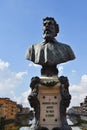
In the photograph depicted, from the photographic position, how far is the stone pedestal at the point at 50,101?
62.5 feet

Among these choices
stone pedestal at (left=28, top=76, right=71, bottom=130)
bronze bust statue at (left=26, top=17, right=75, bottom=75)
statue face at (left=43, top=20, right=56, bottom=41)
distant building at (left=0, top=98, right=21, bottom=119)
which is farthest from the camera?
distant building at (left=0, top=98, right=21, bottom=119)

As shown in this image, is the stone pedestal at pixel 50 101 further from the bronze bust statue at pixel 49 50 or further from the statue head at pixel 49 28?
the statue head at pixel 49 28

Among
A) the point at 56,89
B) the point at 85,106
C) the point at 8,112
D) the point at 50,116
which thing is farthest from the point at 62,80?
the point at 85,106

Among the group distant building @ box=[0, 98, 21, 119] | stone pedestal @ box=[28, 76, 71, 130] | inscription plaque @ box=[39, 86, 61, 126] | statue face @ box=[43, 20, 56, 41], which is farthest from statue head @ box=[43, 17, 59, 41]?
distant building @ box=[0, 98, 21, 119]

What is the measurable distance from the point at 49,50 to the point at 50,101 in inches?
98.8

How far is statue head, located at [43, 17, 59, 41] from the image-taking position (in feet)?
66.8

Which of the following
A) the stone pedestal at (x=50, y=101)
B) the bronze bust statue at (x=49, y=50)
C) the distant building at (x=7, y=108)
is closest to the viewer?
the stone pedestal at (x=50, y=101)

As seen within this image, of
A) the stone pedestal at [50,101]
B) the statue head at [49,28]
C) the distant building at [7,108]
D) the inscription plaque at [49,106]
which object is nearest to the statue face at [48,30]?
the statue head at [49,28]

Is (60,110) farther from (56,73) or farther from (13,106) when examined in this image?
(13,106)

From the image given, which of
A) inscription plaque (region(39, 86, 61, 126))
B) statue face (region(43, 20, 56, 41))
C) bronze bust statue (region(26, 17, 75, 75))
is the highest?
statue face (region(43, 20, 56, 41))

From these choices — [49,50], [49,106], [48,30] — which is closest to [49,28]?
[48,30]

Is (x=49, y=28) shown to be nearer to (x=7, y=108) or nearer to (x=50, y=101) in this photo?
(x=50, y=101)

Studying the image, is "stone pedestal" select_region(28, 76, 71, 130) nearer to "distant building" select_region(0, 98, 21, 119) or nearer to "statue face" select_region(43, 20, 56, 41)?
"statue face" select_region(43, 20, 56, 41)

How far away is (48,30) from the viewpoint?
66.9 feet
